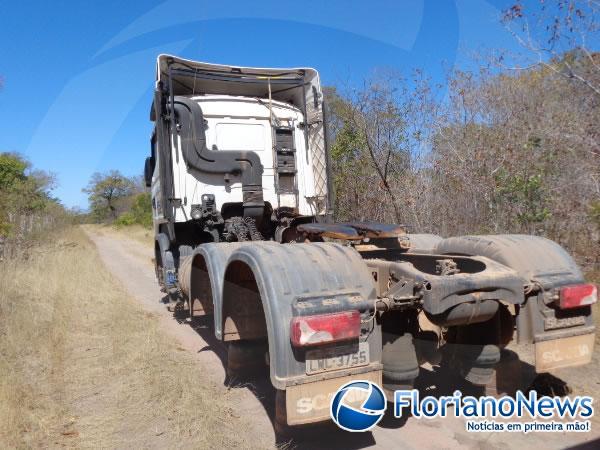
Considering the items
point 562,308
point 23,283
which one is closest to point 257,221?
point 562,308

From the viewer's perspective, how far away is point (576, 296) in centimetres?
300

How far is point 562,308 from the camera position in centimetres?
298

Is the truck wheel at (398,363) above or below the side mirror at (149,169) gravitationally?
below

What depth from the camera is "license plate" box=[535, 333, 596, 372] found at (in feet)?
9.75

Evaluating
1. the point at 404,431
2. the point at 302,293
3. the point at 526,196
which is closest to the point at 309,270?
the point at 302,293

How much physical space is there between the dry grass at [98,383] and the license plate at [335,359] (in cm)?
94

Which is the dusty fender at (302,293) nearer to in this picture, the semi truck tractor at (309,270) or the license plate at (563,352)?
→ the semi truck tractor at (309,270)

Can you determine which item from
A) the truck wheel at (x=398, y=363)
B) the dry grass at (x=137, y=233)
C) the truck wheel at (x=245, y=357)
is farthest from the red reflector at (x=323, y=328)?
the dry grass at (x=137, y=233)

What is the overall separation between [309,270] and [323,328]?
38 cm

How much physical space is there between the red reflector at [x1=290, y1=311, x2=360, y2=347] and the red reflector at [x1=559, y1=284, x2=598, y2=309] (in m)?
1.55

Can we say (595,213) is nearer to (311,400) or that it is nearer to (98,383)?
(311,400)

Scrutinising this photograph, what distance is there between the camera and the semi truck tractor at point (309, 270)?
95.8 inches

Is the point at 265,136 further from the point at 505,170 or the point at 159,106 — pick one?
the point at 505,170

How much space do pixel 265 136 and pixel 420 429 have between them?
4061 millimetres
